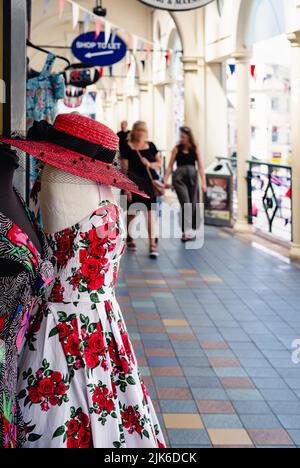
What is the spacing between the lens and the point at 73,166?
2.36 metres

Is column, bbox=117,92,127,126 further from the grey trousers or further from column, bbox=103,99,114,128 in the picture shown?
the grey trousers

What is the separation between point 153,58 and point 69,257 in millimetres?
18075

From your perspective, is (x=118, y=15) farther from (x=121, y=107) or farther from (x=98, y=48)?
(x=121, y=107)

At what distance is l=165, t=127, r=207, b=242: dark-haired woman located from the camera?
383 inches

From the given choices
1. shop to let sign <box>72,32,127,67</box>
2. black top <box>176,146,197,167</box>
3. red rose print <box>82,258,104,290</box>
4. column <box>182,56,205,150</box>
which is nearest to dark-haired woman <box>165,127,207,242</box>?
black top <box>176,146,197,167</box>

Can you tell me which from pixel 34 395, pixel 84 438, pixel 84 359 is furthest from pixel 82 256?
pixel 84 438

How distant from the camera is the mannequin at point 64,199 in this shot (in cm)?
242

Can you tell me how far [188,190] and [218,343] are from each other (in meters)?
5.04

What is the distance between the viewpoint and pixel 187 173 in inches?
388

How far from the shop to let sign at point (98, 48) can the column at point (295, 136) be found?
5.12 metres

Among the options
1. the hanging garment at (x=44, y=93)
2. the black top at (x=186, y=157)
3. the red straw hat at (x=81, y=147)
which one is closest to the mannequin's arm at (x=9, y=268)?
the red straw hat at (x=81, y=147)

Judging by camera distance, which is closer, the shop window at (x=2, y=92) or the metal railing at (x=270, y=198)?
the shop window at (x=2, y=92)

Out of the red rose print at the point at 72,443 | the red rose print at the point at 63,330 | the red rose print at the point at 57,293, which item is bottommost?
the red rose print at the point at 72,443

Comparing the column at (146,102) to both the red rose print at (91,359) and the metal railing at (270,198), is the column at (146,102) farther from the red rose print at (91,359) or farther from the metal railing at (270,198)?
the red rose print at (91,359)
